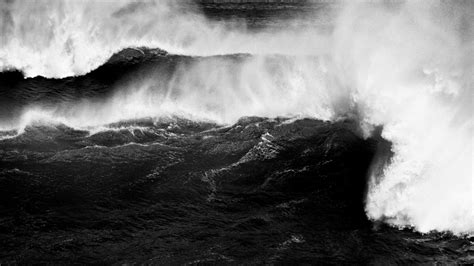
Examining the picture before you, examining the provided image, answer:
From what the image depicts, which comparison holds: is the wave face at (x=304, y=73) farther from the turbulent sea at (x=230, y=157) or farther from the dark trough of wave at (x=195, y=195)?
the dark trough of wave at (x=195, y=195)

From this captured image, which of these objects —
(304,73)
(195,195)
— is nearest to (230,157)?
(195,195)

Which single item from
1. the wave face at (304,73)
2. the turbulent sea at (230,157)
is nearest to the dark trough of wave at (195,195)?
the turbulent sea at (230,157)

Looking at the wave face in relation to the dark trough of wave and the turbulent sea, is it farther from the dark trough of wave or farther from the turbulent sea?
the dark trough of wave

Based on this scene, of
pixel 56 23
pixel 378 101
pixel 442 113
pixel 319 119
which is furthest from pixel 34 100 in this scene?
pixel 442 113

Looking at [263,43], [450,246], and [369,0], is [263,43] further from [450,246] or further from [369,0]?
[450,246]

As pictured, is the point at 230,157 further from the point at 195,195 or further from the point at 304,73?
the point at 304,73

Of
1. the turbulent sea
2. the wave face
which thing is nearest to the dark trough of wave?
the turbulent sea
